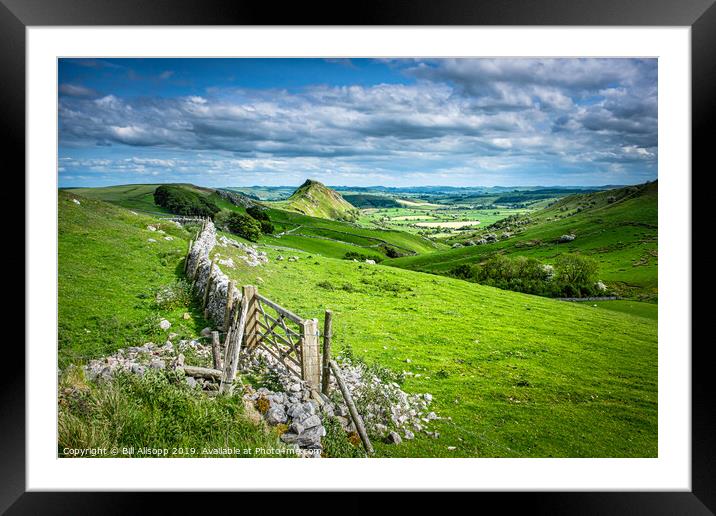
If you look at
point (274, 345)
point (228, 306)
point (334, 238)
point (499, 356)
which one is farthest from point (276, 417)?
point (334, 238)

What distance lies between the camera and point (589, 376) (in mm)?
6223

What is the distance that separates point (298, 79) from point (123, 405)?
5.83 meters

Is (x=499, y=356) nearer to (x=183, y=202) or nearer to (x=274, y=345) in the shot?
(x=274, y=345)

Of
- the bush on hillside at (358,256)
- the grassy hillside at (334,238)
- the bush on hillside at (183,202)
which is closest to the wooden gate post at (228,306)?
the bush on hillside at (183,202)

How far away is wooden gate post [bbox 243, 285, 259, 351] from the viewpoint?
18.8 feet

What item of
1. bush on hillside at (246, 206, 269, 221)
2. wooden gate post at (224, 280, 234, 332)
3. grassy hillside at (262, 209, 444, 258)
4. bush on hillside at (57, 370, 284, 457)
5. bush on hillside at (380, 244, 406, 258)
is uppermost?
bush on hillside at (246, 206, 269, 221)

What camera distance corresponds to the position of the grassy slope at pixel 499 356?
527cm

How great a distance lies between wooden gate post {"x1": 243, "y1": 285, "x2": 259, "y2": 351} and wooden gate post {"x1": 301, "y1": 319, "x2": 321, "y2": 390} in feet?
3.92

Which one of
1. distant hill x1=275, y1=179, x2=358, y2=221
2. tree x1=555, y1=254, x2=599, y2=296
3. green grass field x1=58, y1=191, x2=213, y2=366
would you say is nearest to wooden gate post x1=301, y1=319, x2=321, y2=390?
green grass field x1=58, y1=191, x2=213, y2=366

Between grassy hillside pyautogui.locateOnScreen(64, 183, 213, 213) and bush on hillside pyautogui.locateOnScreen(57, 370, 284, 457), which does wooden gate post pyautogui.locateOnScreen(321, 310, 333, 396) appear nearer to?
bush on hillside pyautogui.locateOnScreen(57, 370, 284, 457)

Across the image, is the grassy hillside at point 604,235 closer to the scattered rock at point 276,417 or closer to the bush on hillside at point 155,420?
the scattered rock at point 276,417

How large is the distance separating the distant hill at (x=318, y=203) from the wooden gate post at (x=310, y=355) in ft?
11.6
